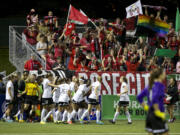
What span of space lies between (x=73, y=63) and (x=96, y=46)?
67.5 inches

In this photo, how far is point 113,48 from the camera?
24953mm

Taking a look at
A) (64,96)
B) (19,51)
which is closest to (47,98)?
(64,96)

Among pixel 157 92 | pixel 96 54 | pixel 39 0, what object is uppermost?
pixel 39 0

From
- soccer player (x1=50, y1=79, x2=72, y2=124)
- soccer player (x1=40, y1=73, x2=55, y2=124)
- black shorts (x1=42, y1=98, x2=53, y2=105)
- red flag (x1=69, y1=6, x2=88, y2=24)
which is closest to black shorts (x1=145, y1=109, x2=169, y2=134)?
soccer player (x1=50, y1=79, x2=72, y2=124)

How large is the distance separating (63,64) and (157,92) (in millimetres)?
14157

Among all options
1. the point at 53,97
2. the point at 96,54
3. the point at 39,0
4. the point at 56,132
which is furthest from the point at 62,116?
the point at 39,0

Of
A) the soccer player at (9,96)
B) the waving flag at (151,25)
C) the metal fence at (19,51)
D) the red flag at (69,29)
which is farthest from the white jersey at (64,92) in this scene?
the waving flag at (151,25)

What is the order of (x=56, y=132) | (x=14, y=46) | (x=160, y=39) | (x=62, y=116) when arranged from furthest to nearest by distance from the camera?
(x=160, y=39) → (x=14, y=46) → (x=62, y=116) → (x=56, y=132)

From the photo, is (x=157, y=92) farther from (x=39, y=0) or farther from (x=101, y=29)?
(x=39, y=0)

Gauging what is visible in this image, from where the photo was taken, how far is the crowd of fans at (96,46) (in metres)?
23.9

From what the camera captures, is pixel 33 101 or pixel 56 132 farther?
pixel 33 101

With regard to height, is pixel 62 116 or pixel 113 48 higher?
pixel 113 48

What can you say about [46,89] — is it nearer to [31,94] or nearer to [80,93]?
[31,94]

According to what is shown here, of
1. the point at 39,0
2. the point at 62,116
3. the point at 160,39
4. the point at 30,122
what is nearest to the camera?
the point at 30,122
